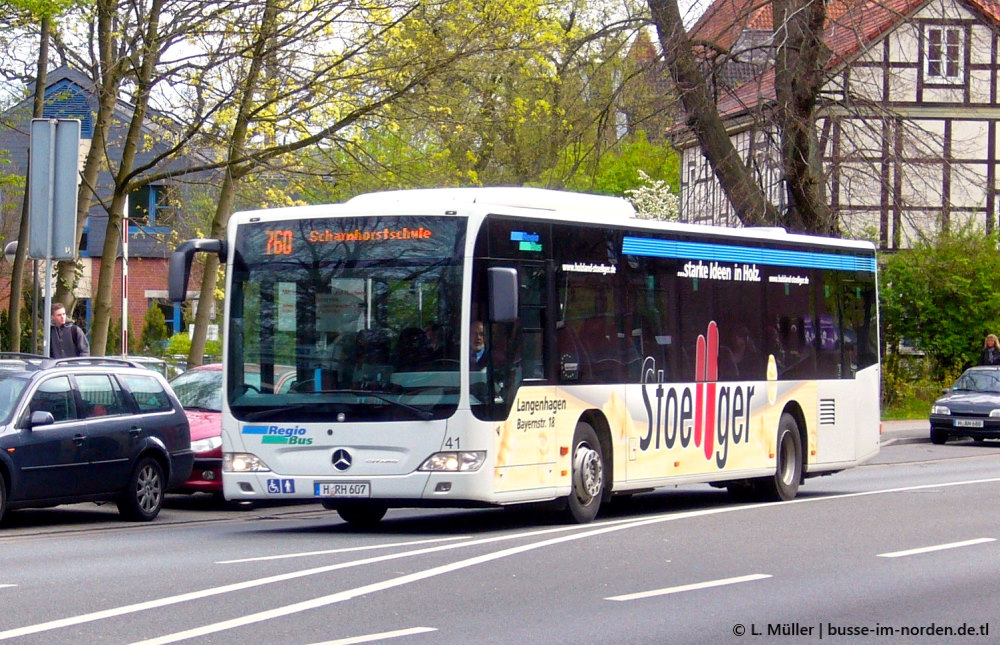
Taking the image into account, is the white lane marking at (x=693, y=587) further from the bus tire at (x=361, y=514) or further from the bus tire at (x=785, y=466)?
the bus tire at (x=785, y=466)

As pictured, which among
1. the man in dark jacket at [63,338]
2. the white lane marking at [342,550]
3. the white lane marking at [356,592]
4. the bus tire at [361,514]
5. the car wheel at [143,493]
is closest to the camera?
the white lane marking at [356,592]

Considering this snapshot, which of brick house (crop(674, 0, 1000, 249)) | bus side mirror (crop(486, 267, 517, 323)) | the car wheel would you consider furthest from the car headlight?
brick house (crop(674, 0, 1000, 249))

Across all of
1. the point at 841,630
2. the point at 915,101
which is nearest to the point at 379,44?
the point at 841,630

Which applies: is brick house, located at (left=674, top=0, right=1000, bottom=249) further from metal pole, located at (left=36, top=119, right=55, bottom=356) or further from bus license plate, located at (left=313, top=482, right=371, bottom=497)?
bus license plate, located at (left=313, top=482, right=371, bottom=497)

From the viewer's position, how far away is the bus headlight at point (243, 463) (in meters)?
13.1

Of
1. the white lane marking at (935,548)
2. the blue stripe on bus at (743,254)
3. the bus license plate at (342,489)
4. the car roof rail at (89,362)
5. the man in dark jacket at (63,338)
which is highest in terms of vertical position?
the blue stripe on bus at (743,254)

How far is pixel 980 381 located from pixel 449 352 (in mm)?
20000

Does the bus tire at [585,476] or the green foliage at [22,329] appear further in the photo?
the green foliage at [22,329]

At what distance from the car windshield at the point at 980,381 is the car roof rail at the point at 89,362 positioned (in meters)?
18.9

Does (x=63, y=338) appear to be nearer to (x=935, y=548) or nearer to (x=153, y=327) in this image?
(x=935, y=548)

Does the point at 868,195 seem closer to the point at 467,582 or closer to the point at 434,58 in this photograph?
the point at 434,58

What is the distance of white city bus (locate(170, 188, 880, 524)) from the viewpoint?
1259 cm

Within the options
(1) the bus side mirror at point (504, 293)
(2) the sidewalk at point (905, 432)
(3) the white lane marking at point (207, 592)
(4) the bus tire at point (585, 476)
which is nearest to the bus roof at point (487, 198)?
(1) the bus side mirror at point (504, 293)

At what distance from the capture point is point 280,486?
12977 millimetres
